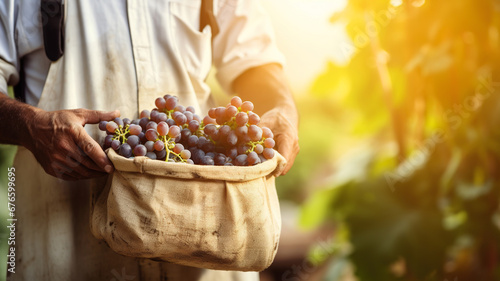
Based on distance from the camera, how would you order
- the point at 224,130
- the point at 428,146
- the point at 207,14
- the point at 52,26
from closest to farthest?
the point at 224,130
the point at 52,26
the point at 207,14
the point at 428,146

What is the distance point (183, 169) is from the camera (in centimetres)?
89

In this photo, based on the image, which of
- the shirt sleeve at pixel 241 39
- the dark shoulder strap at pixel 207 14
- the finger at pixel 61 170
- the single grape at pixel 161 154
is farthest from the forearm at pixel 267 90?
the finger at pixel 61 170

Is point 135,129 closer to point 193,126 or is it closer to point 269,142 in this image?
point 193,126

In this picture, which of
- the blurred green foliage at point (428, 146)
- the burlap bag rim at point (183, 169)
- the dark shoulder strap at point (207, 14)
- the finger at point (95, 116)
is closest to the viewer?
the burlap bag rim at point (183, 169)

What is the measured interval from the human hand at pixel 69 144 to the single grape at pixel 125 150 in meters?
0.03

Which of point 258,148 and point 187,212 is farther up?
point 258,148

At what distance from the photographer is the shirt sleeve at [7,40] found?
42.9 inches

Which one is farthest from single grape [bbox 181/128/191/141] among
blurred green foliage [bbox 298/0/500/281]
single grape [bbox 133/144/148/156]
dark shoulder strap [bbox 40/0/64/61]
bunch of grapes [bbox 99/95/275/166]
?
blurred green foliage [bbox 298/0/500/281]

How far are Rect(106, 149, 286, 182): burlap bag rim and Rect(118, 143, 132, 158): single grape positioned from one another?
0.01 metres

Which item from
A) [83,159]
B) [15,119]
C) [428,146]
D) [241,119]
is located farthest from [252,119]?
[428,146]

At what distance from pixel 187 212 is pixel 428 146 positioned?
4.20 feet

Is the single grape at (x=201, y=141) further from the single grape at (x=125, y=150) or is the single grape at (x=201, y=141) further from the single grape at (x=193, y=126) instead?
the single grape at (x=125, y=150)

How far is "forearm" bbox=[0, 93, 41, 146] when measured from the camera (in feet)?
3.35

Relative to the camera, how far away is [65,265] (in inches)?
44.4
